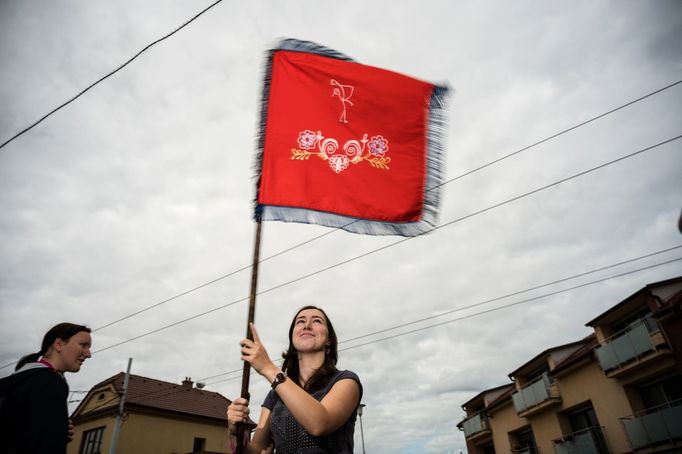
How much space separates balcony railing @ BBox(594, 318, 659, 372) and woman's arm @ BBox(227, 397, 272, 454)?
19509 mm

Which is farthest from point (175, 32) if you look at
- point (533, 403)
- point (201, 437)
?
point (201, 437)

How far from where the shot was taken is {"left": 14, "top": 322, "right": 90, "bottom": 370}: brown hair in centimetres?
309

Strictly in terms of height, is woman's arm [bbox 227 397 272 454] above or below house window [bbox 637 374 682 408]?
below

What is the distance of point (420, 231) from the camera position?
12.9 ft

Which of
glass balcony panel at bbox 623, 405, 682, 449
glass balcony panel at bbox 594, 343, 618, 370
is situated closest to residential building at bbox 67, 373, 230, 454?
glass balcony panel at bbox 594, 343, 618, 370

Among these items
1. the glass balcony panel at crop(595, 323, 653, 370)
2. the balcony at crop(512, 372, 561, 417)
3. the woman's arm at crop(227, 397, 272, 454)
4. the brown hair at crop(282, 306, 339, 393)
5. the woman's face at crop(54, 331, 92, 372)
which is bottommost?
the woman's arm at crop(227, 397, 272, 454)

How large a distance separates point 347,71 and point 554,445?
25.1 m

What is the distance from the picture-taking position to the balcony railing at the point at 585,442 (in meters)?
19.1

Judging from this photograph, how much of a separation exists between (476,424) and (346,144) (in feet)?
104

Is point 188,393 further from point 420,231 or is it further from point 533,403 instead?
point 420,231

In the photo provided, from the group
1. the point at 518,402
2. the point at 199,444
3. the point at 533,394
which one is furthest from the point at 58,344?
the point at 199,444

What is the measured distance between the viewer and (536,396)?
74.9 ft

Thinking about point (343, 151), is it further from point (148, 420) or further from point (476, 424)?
point (476, 424)

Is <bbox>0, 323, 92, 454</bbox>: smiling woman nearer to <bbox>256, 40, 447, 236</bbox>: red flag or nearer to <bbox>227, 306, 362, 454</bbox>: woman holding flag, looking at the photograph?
<bbox>227, 306, 362, 454</bbox>: woman holding flag
